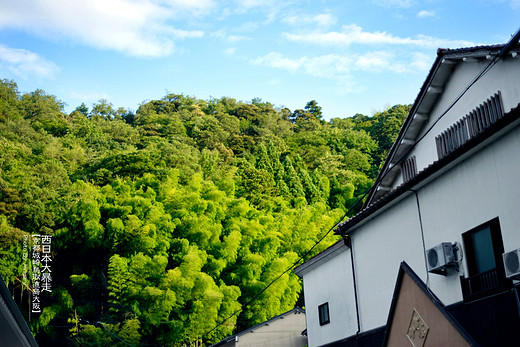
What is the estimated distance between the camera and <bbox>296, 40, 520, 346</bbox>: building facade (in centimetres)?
688

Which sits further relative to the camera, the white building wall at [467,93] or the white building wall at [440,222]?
the white building wall at [467,93]

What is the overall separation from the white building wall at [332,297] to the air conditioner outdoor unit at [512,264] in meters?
5.41

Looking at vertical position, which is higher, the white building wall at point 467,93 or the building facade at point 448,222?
the white building wall at point 467,93

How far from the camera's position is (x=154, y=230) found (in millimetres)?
26875

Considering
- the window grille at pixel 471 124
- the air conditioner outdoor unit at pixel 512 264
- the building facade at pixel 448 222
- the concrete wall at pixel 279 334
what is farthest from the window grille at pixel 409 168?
the concrete wall at pixel 279 334

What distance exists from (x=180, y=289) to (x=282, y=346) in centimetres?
564

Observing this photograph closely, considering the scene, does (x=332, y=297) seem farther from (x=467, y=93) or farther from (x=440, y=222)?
(x=467, y=93)

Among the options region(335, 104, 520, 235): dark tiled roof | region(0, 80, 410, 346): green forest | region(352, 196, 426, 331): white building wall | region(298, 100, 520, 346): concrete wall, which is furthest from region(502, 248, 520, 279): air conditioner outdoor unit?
region(0, 80, 410, 346): green forest

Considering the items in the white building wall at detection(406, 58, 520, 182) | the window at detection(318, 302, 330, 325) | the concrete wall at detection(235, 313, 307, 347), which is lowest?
the concrete wall at detection(235, 313, 307, 347)

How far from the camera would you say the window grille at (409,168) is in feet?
38.8

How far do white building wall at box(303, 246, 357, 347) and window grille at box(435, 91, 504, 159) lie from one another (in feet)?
10.8

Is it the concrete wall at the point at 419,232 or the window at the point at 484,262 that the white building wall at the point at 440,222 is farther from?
the window at the point at 484,262

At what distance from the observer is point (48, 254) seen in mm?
27266

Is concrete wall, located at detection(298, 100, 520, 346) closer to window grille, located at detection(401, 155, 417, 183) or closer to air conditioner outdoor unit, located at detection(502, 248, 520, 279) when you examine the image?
air conditioner outdoor unit, located at detection(502, 248, 520, 279)
